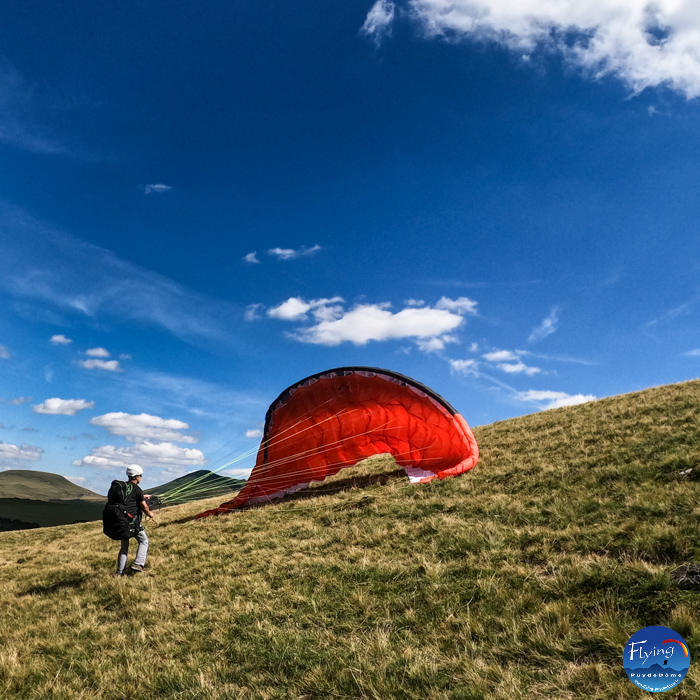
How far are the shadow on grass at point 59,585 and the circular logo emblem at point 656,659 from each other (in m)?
11.1

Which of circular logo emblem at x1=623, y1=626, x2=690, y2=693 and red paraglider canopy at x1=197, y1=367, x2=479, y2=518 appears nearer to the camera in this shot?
circular logo emblem at x1=623, y1=626, x2=690, y2=693

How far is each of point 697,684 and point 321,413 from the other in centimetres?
1270

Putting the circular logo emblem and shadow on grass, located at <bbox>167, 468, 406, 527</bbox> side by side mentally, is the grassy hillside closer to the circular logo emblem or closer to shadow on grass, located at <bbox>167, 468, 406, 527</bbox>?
the circular logo emblem

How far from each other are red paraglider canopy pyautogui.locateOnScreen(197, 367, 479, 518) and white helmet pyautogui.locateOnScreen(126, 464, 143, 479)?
16.6 ft

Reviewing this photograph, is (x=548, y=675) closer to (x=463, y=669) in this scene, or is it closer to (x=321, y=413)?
(x=463, y=669)

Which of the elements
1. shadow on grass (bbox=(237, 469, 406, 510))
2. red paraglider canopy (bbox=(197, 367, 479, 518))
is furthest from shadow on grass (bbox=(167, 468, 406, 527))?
red paraglider canopy (bbox=(197, 367, 479, 518))

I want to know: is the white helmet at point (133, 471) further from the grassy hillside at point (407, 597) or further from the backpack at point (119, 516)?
the grassy hillside at point (407, 597)

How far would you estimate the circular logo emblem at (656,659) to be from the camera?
13.7 ft

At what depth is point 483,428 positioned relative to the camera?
22.2m

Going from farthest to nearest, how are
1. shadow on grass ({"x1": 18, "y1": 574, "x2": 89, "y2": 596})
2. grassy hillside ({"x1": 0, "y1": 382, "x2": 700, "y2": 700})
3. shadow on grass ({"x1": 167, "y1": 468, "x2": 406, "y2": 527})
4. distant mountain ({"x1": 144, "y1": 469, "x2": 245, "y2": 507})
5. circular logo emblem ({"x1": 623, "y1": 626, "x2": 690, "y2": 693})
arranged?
shadow on grass ({"x1": 167, "y1": 468, "x2": 406, "y2": 527}) < distant mountain ({"x1": 144, "y1": 469, "x2": 245, "y2": 507}) < shadow on grass ({"x1": 18, "y1": 574, "x2": 89, "y2": 596}) < grassy hillside ({"x1": 0, "y1": 382, "x2": 700, "y2": 700}) < circular logo emblem ({"x1": 623, "y1": 626, "x2": 690, "y2": 693})

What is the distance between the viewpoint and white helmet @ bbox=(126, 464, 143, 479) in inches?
434

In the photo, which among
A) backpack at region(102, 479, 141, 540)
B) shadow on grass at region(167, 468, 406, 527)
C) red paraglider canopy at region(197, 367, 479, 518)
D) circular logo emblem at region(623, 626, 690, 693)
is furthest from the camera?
shadow on grass at region(167, 468, 406, 527)

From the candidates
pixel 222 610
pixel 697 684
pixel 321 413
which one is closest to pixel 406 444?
pixel 321 413

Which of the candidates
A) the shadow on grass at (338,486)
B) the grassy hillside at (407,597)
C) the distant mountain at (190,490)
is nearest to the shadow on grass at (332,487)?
the shadow on grass at (338,486)
